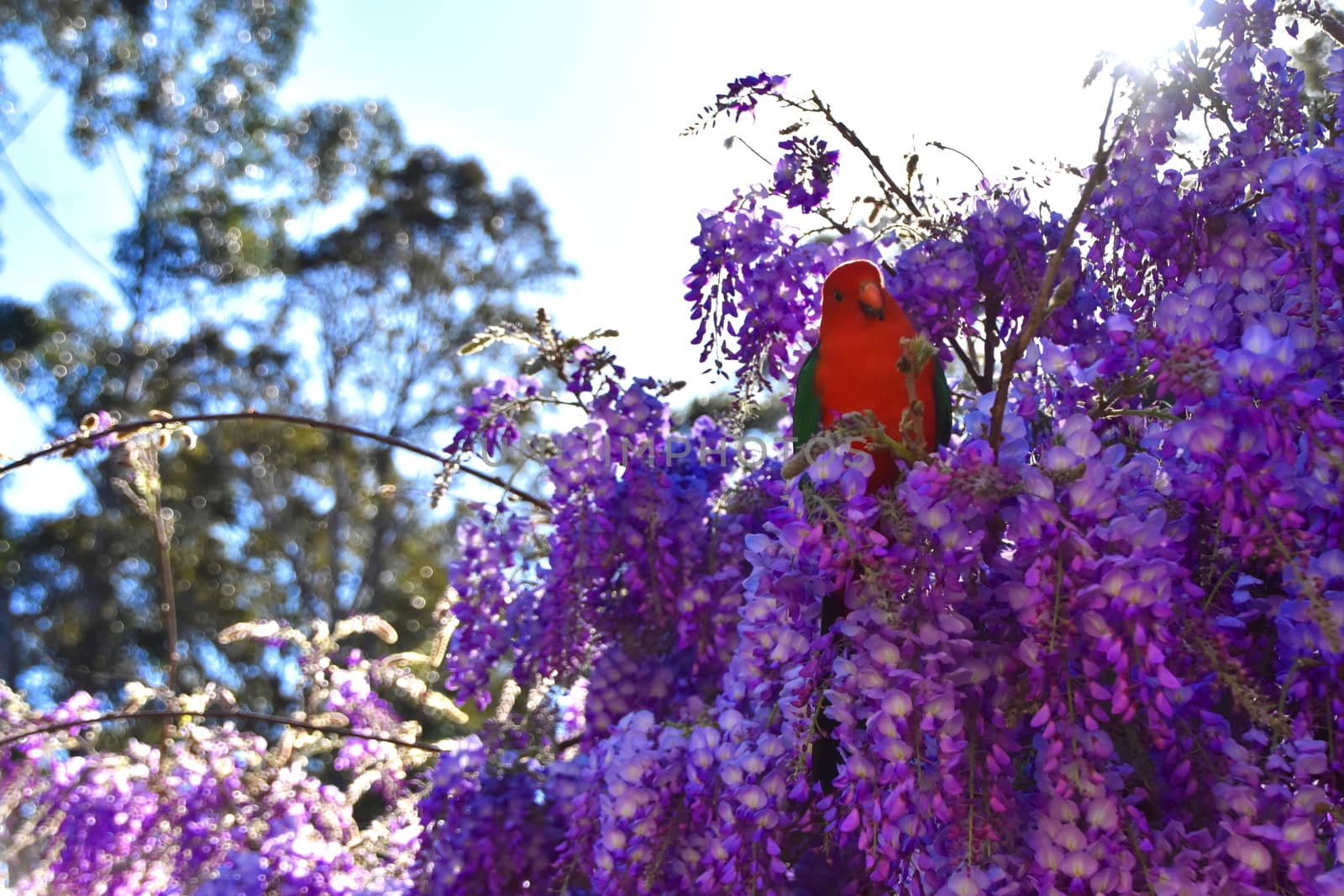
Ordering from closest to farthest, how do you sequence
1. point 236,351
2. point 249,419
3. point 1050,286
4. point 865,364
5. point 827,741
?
point 1050,286 → point 827,741 → point 865,364 → point 249,419 → point 236,351

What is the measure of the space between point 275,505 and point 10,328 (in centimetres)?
271

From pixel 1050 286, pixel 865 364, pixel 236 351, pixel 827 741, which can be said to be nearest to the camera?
pixel 1050 286

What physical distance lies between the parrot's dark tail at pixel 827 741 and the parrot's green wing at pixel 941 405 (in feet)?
1.19

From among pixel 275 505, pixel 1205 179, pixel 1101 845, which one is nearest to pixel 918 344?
pixel 1101 845

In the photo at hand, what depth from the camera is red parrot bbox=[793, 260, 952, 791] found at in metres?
1.26

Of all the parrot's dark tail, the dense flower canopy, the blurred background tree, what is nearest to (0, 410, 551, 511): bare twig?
the dense flower canopy

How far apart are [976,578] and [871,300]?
48 cm

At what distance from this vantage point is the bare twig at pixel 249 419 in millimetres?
1604

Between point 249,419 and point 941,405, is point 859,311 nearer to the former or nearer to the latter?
point 941,405

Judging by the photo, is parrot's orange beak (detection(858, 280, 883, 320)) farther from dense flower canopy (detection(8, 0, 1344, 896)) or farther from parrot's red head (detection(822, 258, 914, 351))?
dense flower canopy (detection(8, 0, 1344, 896))

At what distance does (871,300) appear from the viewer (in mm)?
1283

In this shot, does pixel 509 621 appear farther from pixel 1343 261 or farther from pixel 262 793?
pixel 1343 261

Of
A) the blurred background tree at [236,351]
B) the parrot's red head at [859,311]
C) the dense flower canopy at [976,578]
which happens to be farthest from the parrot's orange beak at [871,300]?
the blurred background tree at [236,351]

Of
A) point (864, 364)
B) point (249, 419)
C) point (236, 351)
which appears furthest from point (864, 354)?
point (236, 351)
